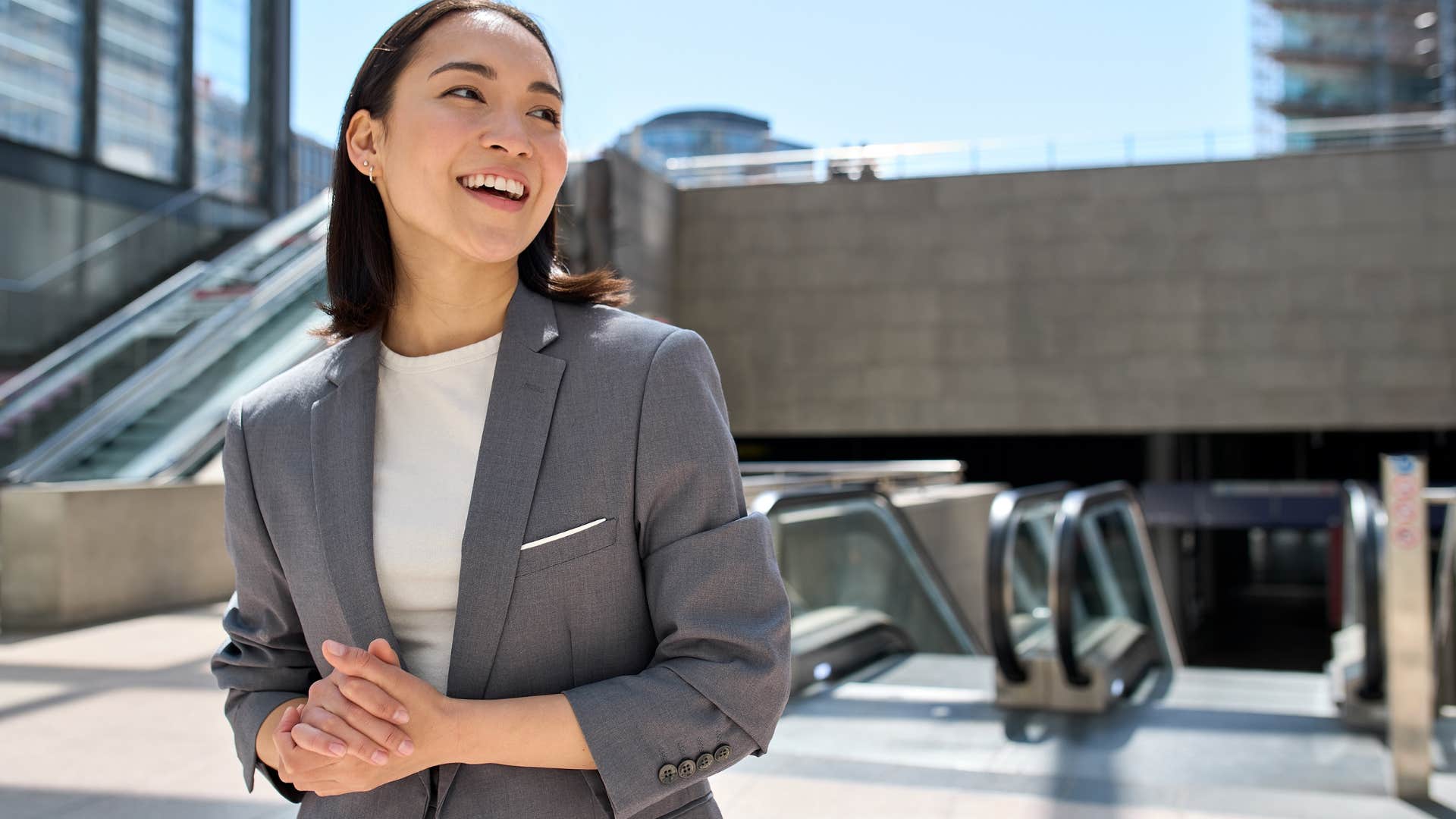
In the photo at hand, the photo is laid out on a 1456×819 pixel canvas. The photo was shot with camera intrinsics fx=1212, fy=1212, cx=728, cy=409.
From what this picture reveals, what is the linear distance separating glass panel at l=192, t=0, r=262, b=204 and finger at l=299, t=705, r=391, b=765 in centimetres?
1941

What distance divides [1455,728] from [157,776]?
5566 millimetres

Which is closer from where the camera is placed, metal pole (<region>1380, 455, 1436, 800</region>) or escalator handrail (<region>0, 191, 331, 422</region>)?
metal pole (<region>1380, 455, 1436, 800</region>)

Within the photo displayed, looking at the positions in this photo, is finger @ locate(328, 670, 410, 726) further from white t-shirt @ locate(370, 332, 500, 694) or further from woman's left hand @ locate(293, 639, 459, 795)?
white t-shirt @ locate(370, 332, 500, 694)

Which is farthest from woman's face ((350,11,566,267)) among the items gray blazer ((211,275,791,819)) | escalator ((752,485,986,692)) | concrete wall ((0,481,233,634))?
concrete wall ((0,481,233,634))

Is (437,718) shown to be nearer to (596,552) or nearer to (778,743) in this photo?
(596,552)

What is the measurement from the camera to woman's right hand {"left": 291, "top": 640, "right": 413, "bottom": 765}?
1.06m

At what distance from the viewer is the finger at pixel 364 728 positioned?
1.07 meters

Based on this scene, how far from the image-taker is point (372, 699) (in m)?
1.06

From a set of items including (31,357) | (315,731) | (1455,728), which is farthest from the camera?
(31,357)

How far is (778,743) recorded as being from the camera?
5.19 m

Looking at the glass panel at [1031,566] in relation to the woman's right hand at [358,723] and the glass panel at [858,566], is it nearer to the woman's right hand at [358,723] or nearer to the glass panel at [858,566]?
the glass panel at [858,566]

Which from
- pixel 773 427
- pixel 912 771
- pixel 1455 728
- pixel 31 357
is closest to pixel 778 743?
pixel 912 771

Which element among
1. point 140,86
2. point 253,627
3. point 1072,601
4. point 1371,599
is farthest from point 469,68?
point 140,86

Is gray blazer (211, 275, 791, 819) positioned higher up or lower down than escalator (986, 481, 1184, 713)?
higher up
